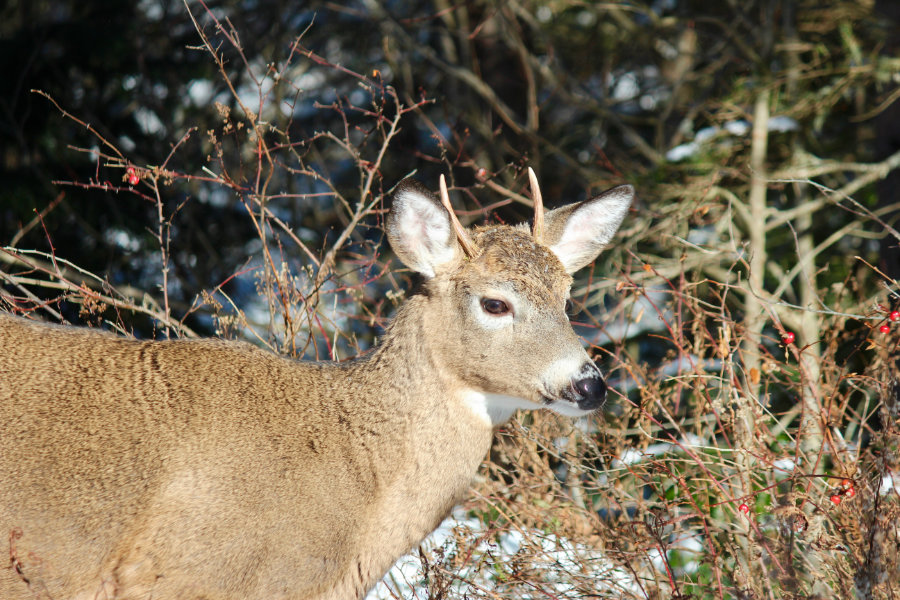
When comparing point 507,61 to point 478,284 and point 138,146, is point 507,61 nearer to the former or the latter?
point 138,146


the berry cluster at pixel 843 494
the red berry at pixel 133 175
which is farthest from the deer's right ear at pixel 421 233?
the berry cluster at pixel 843 494

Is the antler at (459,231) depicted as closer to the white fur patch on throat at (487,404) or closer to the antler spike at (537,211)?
the antler spike at (537,211)

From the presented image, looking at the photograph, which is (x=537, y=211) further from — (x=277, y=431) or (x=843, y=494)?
(x=843, y=494)

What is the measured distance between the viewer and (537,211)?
3961mm

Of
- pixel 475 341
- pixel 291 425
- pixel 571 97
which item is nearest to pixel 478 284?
pixel 475 341

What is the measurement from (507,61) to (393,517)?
9426 mm

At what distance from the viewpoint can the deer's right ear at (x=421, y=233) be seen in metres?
3.73

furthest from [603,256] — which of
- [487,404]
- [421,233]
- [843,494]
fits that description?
[843,494]

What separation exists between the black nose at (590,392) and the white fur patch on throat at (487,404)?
1.01 ft

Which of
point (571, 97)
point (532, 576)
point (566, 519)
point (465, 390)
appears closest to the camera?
point (465, 390)

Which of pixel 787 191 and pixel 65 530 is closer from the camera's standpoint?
pixel 65 530

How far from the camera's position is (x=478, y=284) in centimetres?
369

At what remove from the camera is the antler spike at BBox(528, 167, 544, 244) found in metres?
3.93

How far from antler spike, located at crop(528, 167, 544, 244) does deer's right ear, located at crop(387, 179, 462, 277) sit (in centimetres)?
39
